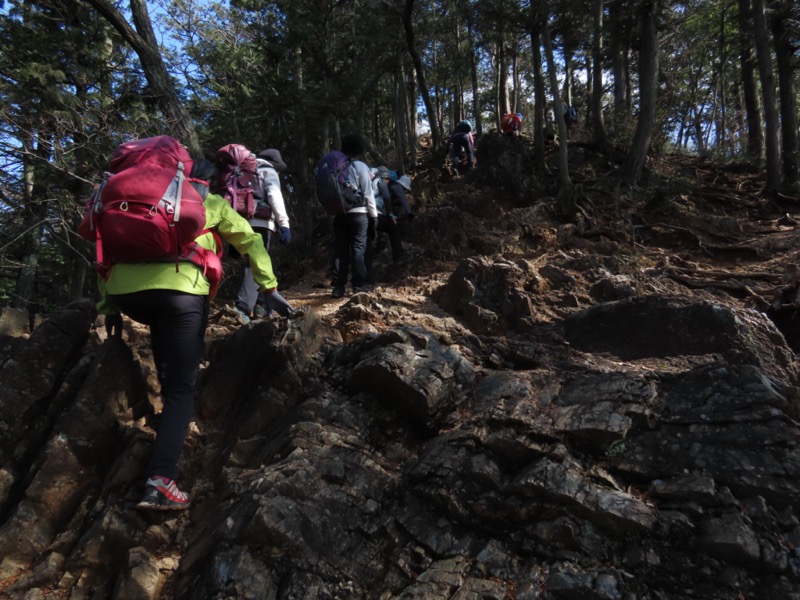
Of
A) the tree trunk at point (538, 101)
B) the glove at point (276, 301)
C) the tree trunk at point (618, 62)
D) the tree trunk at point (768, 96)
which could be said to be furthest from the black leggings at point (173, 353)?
the tree trunk at point (768, 96)

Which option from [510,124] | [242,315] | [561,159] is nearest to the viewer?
[242,315]

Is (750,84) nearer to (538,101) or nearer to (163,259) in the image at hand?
(538,101)

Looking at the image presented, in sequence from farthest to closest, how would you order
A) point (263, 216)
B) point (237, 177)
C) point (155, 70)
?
point (155, 70), point (263, 216), point (237, 177)

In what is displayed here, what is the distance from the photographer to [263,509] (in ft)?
9.13

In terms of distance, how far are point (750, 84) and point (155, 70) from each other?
1702cm

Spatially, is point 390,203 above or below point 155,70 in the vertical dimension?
below

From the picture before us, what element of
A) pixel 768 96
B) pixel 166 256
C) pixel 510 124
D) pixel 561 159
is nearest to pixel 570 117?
pixel 510 124

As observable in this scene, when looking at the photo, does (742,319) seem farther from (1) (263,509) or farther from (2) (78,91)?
(2) (78,91)

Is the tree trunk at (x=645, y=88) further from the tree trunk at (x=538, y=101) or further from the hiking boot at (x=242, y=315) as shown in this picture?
the hiking boot at (x=242, y=315)

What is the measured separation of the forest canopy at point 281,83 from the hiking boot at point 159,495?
225 inches

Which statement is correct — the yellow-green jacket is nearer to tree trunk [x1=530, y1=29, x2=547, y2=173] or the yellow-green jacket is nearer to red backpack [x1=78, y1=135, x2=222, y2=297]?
red backpack [x1=78, y1=135, x2=222, y2=297]

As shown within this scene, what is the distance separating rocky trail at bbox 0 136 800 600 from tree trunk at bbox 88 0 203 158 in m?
3.94

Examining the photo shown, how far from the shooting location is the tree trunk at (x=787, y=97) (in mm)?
10844

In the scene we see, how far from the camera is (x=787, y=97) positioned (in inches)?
469
